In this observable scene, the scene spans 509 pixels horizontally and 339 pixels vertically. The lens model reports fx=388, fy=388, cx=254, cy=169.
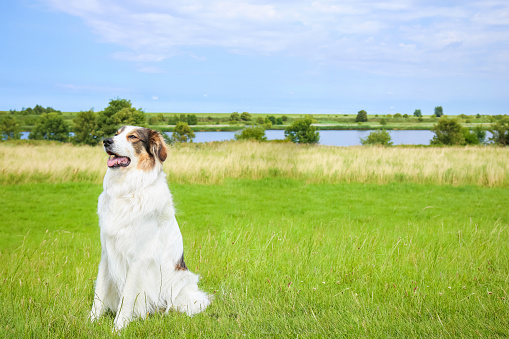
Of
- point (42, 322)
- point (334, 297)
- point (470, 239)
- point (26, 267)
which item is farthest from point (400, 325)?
point (26, 267)

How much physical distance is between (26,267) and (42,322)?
2.15m

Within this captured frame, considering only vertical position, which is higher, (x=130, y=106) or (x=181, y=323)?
(x=130, y=106)

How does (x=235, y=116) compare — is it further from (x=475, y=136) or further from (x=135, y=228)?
(x=135, y=228)

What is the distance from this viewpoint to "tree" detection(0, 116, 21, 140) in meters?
48.5

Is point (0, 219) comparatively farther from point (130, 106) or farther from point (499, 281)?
point (130, 106)

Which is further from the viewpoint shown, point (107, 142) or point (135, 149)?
point (135, 149)

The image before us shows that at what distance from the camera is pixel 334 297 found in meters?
4.78

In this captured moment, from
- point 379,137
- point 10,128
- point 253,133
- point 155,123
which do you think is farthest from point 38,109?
point 379,137

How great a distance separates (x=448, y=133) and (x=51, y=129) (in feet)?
168

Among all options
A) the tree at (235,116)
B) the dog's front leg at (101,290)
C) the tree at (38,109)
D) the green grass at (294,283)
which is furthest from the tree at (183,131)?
the dog's front leg at (101,290)

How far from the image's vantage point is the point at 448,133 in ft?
169

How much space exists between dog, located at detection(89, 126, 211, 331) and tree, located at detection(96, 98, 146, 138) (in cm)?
2741

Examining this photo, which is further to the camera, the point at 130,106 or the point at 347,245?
the point at 130,106

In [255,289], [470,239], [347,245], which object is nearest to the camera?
[255,289]
